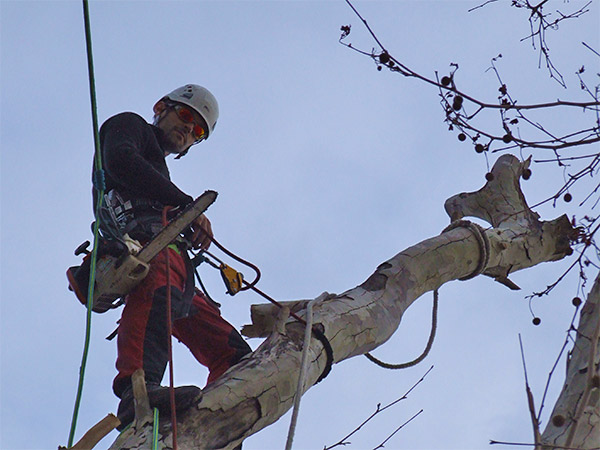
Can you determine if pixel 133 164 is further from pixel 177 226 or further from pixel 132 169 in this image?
pixel 177 226

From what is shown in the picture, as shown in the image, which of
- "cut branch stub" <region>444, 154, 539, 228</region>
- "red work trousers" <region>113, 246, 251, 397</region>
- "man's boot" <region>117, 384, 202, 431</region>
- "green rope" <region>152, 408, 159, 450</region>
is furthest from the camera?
"cut branch stub" <region>444, 154, 539, 228</region>

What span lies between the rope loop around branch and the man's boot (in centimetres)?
160

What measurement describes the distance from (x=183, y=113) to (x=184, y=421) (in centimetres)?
177

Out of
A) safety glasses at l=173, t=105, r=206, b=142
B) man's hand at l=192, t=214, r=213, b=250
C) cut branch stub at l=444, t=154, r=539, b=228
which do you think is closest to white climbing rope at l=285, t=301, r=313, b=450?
man's hand at l=192, t=214, r=213, b=250

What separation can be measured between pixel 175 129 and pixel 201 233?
702 mm

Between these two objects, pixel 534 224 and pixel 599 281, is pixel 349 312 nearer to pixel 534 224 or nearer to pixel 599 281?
pixel 599 281

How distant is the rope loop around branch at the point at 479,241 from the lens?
387 centimetres

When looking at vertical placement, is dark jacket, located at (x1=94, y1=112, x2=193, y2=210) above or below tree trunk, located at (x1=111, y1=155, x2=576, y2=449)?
above

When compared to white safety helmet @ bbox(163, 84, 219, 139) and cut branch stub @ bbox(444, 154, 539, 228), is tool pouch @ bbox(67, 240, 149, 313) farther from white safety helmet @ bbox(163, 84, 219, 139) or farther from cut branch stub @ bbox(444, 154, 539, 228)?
cut branch stub @ bbox(444, 154, 539, 228)

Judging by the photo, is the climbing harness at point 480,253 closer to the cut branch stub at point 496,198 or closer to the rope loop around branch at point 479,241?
the rope loop around branch at point 479,241

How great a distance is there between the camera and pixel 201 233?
346 centimetres

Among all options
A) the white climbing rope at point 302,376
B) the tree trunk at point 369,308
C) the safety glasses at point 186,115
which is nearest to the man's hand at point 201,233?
the tree trunk at point 369,308

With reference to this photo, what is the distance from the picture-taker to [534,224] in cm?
429

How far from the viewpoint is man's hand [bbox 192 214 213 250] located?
3422 millimetres
